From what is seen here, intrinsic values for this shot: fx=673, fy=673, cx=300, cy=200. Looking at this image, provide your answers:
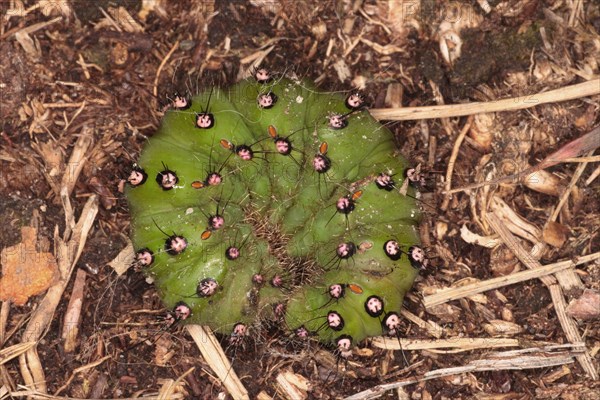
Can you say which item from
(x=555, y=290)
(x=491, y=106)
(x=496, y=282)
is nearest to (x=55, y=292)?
(x=496, y=282)

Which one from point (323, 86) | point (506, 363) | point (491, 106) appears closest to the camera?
point (506, 363)

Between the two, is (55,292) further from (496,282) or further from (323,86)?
(496,282)

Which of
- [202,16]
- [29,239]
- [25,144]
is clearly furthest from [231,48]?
[29,239]

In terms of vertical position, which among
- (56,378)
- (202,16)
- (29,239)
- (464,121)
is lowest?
(56,378)

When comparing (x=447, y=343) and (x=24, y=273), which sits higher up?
(x=24, y=273)

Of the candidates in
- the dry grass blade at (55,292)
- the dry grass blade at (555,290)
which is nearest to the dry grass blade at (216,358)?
the dry grass blade at (55,292)

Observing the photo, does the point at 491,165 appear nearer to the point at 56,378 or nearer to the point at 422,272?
the point at 422,272
